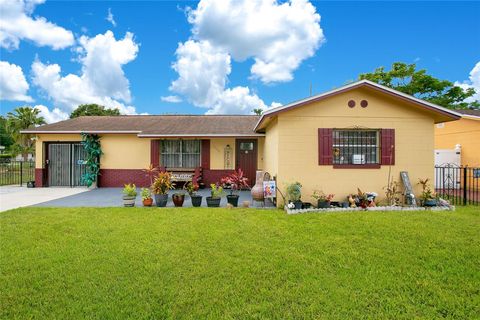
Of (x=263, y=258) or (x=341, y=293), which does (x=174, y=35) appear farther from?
(x=341, y=293)

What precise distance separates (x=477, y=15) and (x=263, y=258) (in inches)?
625

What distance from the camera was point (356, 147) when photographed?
8438mm

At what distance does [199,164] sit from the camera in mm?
12719

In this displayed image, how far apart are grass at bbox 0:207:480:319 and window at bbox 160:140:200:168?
6.45 m

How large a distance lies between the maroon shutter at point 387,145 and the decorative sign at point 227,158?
Answer: 21.7 feet

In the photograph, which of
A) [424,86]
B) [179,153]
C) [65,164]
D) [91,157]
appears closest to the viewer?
[91,157]

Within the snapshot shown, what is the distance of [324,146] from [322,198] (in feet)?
5.26

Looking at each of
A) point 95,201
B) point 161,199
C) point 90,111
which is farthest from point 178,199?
point 90,111

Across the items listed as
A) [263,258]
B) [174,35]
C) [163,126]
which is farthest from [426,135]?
[174,35]

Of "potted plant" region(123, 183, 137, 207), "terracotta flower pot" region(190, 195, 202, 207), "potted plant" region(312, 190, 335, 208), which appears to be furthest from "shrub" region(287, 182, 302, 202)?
"potted plant" region(123, 183, 137, 207)

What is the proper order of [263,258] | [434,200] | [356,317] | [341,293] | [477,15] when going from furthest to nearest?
[477,15] → [434,200] → [263,258] → [341,293] → [356,317]

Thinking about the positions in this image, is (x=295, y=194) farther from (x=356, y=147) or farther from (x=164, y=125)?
(x=164, y=125)

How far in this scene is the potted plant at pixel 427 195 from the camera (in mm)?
7679

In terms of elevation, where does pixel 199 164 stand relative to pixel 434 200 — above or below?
above
